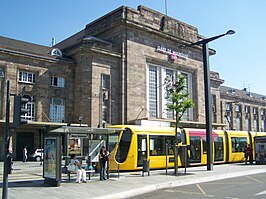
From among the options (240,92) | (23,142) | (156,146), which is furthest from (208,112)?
(240,92)

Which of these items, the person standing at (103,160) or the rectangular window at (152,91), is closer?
the person standing at (103,160)

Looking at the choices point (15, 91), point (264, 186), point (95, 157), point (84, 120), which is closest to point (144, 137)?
point (95, 157)

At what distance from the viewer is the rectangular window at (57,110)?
36206mm

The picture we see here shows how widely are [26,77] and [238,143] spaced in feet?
75.2

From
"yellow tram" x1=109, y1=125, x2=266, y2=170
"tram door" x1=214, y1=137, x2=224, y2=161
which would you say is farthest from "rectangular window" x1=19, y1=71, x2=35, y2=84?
"tram door" x1=214, y1=137, x2=224, y2=161

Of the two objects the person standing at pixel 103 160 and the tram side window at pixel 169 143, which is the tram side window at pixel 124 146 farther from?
the tram side window at pixel 169 143

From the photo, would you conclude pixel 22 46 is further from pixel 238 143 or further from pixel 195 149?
pixel 238 143

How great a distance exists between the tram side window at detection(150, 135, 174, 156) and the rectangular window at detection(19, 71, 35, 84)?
1883 cm

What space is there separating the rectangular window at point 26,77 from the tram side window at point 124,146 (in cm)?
1842

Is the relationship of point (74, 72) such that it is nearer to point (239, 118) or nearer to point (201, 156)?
point (201, 156)

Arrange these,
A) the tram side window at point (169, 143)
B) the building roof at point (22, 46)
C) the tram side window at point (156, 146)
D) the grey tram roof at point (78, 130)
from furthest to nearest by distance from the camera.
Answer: the building roof at point (22, 46) < the tram side window at point (169, 143) < the tram side window at point (156, 146) < the grey tram roof at point (78, 130)

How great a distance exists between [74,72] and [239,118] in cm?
4775

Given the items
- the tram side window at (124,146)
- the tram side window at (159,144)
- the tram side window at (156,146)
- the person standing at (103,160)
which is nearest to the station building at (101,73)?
the tram side window at (159,144)

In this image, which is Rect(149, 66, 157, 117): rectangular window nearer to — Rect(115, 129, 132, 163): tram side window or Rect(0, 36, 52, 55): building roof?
Rect(0, 36, 52, 55): building roof
